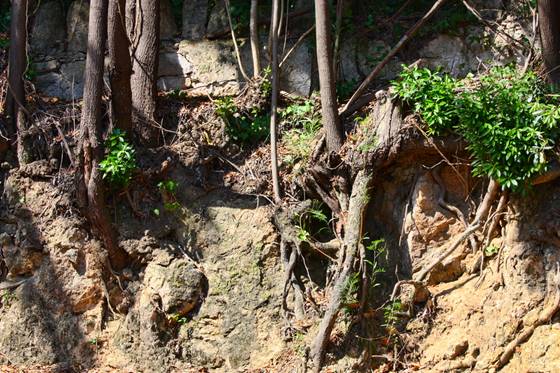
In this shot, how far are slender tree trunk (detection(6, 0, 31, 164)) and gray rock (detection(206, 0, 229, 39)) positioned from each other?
7.95 ft

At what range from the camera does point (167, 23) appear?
36.8 ft

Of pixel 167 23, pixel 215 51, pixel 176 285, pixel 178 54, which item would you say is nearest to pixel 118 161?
pixel 176 285

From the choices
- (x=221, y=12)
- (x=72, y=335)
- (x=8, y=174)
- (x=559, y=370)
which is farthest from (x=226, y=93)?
(x=559, y=370)

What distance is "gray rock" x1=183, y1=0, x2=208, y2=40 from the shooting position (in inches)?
436

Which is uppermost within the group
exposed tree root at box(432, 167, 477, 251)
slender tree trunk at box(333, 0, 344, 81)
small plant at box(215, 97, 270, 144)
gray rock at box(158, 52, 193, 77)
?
slender tree trunk at box(333, 0, 344, 81)

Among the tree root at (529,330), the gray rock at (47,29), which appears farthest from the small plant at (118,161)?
the tree root at (529,330)

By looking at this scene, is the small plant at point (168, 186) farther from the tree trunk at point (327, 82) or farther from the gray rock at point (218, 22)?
the gray rock at point (218, 22)

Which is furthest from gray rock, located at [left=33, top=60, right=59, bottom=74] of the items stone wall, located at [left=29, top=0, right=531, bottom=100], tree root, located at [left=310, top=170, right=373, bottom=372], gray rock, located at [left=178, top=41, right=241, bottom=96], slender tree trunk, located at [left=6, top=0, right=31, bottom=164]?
tree root, located at [left=310, top=170, right=373, bottom=372]

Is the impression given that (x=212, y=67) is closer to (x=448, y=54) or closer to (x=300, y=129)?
(x=300, y=129)

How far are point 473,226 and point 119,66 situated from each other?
4.47m

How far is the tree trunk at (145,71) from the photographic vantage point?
999cm

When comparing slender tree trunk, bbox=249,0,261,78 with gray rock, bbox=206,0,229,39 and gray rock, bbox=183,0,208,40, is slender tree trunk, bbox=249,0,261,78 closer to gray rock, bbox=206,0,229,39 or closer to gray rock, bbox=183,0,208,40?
gray rock, bbox=206,0,229,39

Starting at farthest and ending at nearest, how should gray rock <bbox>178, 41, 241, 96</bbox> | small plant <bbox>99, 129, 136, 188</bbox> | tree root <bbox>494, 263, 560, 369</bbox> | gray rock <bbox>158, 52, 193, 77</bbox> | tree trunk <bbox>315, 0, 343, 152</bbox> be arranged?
gray rock <bbox>158, 52, 193, 77</bbox> < gray rock <bbox>178, 41, 241, 96</bbox> < small plant <bbox>99, 129, 136, 188</bbox> < tree trunk <bbox>315, 0, 343, 152</bbox> < tree root <bbox>494, 263, 560, 369</bbox>

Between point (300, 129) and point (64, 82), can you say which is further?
point (64, 82)
